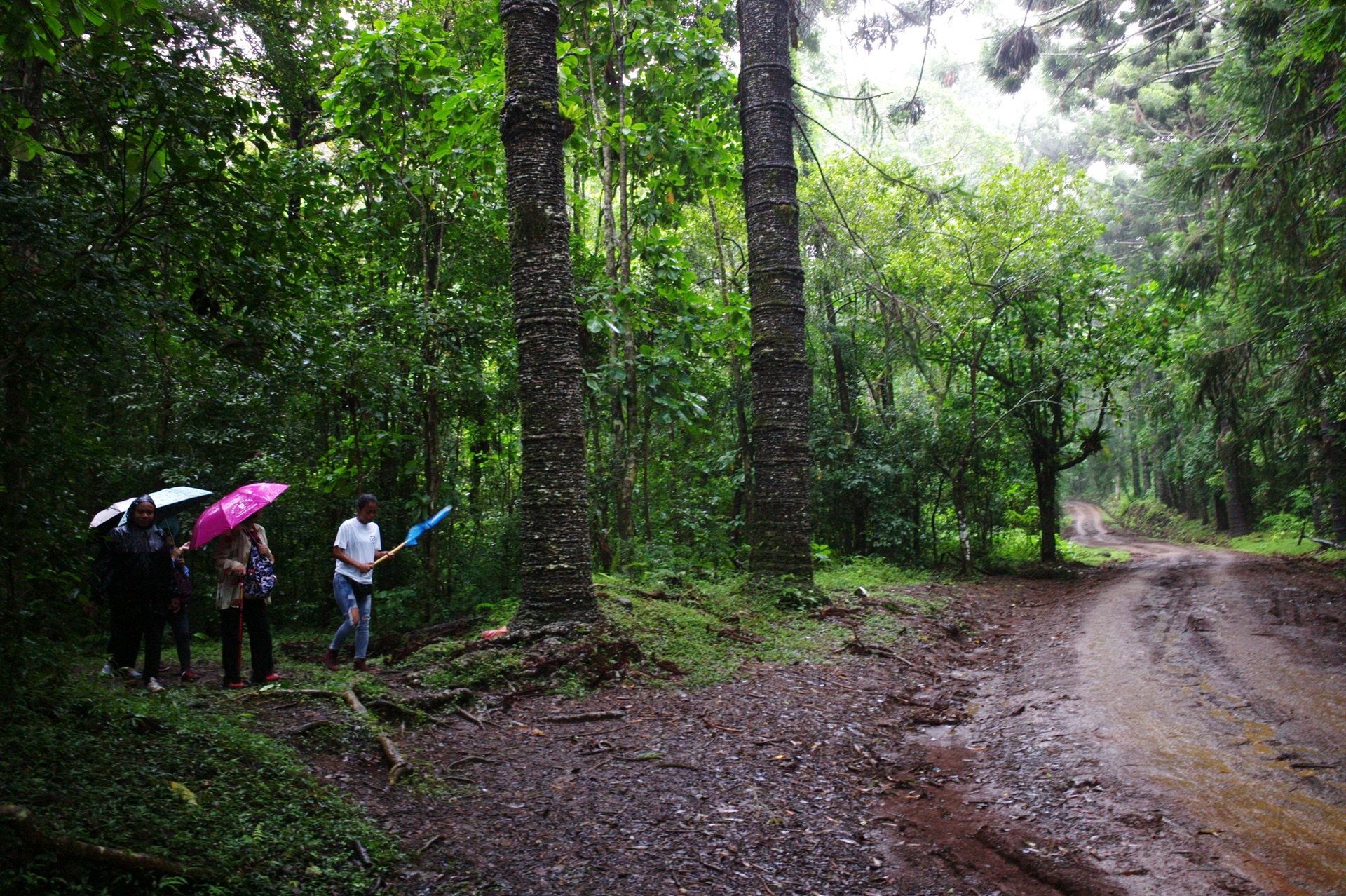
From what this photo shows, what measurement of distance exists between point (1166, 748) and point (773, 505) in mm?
5016

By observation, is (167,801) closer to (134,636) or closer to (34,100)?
(134,636)

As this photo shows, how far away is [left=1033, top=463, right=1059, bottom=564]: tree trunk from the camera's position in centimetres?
1902

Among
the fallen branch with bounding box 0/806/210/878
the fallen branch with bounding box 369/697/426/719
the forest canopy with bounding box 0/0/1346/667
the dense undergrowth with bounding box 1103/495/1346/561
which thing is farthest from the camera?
the dense undergrowth with bounding box 1103/495/1346/561

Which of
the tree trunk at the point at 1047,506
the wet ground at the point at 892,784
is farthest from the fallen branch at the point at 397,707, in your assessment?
the tree trunk at the point at 1047,506

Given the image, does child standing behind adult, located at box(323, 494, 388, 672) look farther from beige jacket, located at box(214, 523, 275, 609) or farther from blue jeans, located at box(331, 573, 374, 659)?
beige jacket, located at box(214, 523, 275, 609)

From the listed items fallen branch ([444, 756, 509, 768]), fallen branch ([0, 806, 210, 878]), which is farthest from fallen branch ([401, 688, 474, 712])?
fallen branch ([0, 806, 210, 878])

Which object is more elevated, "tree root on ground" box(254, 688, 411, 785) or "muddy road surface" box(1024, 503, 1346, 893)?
"tree root on ground" box(254, 688, 411, 785)

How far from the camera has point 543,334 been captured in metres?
6.77

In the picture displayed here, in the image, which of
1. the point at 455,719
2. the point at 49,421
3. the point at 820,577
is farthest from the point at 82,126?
the point at 820,577

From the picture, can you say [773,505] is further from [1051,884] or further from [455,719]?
[1051,884]

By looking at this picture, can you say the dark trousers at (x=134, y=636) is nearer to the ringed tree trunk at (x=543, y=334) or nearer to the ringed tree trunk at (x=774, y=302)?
the ringed tree trunk at (x=543, y=334)

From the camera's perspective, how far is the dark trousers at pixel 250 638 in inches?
261

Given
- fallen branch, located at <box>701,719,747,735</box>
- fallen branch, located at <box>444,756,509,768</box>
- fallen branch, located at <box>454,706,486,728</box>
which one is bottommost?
fallen branch, located at <box>701,719,747,735</box>

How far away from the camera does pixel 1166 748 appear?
5.00m
